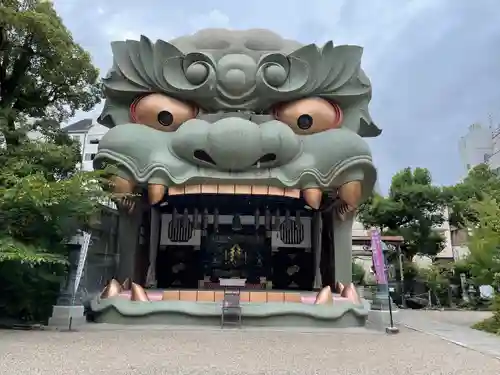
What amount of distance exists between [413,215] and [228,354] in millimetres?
23370

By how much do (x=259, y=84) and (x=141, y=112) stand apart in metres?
3.68

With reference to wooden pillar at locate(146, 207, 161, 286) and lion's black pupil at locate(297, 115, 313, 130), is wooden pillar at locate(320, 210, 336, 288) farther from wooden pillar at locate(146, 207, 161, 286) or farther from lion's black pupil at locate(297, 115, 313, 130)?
wooden pillar at locate(146, 207, 161, 286)

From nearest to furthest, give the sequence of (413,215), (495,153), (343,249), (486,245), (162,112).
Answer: (486,245) → (162,112) → (343,249) → (413,215) → (495,153)

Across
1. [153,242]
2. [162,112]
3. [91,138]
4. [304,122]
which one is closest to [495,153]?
[304,122]

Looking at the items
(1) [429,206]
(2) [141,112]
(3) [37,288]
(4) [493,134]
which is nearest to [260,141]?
(2) [141,112]

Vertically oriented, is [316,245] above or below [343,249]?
above

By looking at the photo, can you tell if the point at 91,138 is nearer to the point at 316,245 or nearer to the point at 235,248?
the point at 235,248

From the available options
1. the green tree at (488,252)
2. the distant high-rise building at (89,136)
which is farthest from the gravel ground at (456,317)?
the distant high-rise building at (89,136)

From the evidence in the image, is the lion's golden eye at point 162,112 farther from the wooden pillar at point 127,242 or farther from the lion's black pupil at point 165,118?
the wooden pillar at point 127,242

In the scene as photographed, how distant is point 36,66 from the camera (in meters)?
14.5

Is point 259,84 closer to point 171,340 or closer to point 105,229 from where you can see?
point 105,229

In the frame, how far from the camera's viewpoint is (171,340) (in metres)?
9.44

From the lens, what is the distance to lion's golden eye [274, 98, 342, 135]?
1421 centimetres

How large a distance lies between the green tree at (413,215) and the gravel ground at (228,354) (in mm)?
18466
